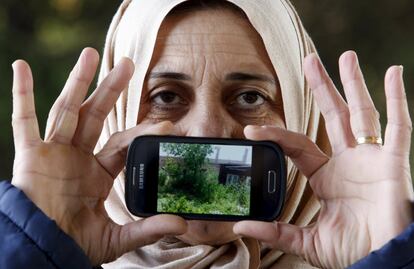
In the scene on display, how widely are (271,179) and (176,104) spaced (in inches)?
9.3

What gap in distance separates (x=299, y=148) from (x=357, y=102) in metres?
0.10

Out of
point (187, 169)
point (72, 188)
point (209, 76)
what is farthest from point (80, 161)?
point (209, 76)

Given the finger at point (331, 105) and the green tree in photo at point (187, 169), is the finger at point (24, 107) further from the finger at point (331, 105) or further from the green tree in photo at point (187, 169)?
the finger at point (331, 105)

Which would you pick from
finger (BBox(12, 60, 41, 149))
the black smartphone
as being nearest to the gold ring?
the black smartphone

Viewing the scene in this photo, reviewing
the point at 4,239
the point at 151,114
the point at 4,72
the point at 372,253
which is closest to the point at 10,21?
the point at 4,72

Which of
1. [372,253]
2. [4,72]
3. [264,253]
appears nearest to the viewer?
[372,253]

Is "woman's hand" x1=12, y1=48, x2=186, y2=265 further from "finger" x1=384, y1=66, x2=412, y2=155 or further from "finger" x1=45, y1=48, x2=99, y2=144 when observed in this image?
"finger" x1=384, y1=66, x2=412, y2=155

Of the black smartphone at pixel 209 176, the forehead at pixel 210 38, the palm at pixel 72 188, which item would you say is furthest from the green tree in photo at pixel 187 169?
the forehead at pixel 210 38

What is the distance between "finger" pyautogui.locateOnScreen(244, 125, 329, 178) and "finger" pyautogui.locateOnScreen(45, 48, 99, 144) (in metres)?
0.26

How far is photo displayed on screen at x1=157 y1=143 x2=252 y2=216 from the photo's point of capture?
99 cm

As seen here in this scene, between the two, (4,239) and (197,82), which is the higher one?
(197,82)

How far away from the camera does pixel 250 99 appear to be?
1.18 metres

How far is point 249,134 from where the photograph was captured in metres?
0.98

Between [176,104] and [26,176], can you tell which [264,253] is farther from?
[26,176]
